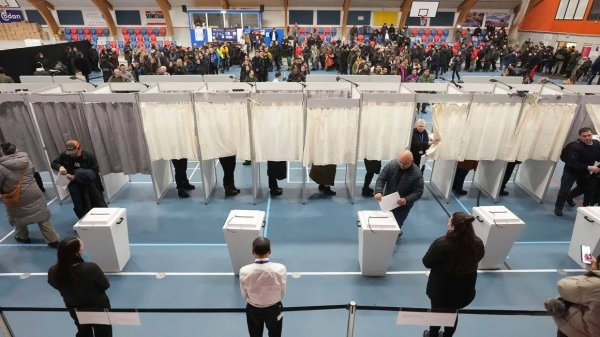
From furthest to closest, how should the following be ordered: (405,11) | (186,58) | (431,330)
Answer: (405,11) < (186,58) < (431,330)

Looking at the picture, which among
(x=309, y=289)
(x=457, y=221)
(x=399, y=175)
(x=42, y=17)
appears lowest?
(x=309, y=289)

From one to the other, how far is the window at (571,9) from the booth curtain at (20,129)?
23.3 m

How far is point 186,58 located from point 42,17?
1729 cm

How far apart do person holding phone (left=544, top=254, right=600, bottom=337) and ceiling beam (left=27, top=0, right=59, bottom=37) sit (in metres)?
29.4

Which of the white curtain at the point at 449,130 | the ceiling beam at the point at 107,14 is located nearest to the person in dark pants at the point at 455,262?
the white curtain at the point at 449,130

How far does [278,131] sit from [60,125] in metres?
3.80

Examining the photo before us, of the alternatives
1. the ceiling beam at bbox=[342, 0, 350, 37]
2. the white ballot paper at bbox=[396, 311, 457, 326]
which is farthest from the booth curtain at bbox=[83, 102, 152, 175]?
the ceiling beam at bbox=[342, 0, 350, 37]

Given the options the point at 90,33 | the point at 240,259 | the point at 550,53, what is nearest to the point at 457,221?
the point at 240,259

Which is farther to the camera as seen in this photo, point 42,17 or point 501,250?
point 42,17

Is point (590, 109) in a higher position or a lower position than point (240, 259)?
higher

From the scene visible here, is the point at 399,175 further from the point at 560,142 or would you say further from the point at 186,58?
the point at 186,58

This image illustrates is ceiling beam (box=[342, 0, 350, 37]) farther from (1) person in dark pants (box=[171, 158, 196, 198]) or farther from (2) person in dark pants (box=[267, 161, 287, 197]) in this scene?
(1) person in dark pants (box=[171, 158, 196, 198])

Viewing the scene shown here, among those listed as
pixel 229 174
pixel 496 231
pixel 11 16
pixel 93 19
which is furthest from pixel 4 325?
pixel 93 19

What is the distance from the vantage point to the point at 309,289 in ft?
14.5
